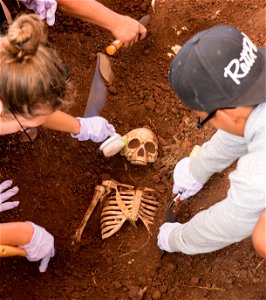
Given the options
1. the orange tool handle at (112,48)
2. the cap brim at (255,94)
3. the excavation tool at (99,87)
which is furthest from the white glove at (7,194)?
the cap brim at (255,94)

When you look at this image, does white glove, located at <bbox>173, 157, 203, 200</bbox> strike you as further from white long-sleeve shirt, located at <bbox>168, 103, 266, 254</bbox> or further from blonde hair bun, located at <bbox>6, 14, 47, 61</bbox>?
blonde hair bun, located at <bbox>6, 14, 47, 61</bbox>

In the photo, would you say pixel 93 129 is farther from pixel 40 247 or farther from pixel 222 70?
pixel 222 70

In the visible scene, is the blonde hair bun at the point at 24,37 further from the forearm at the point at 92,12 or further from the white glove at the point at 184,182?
the white glove at the point at 184,182

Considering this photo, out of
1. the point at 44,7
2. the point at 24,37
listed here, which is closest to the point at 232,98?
the point at 24,37

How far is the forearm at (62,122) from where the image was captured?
2.10 meters

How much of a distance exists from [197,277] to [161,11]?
5.49ft

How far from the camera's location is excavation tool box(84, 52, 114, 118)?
8.38 ft

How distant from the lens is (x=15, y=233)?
189 centimetres

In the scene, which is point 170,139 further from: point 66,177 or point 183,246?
point 183,246

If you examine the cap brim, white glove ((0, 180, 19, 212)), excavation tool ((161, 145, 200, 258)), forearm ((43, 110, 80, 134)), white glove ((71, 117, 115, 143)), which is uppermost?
the cap brim

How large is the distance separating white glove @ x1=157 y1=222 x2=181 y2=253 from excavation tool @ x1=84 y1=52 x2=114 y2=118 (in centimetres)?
77

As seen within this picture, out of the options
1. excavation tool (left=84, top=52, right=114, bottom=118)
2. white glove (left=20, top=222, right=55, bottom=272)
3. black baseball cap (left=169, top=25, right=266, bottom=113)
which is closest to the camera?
black baseball cap (left=169, top=25, right=266, bottom=113)

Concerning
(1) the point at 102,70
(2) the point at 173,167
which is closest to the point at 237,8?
(1) the point at 102,70

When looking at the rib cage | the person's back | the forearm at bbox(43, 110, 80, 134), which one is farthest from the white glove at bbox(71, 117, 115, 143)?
the person's back
